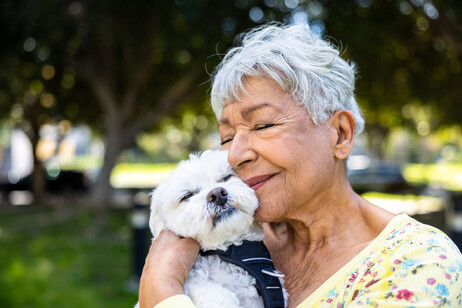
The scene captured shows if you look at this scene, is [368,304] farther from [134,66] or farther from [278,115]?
[134,66]

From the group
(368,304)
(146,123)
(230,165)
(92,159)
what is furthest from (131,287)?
(92,159)

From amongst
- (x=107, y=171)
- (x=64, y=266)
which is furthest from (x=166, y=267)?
(x=107, y=171)

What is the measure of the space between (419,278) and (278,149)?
0.72 m

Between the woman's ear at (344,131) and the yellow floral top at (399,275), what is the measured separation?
0.35 metres

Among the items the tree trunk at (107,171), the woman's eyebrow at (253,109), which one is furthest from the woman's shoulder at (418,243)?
the tree trunk at (107,171)

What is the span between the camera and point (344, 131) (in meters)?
2.01

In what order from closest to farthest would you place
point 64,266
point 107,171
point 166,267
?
point 166,267 < point 64,266 < point 107,171

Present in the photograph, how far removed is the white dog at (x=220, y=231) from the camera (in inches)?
73.7

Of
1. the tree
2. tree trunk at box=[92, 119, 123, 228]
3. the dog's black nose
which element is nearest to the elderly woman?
the dog's black nose

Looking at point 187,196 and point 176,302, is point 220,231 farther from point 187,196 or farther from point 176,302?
point 176,302

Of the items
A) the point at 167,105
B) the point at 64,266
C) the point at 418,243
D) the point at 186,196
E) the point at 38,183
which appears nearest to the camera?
the point at 418,243

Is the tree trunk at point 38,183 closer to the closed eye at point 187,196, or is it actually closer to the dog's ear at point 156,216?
the dog's ear at point 156,216

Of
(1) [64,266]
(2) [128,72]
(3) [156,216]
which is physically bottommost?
(1) [64,266]

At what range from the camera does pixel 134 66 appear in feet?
37.5
